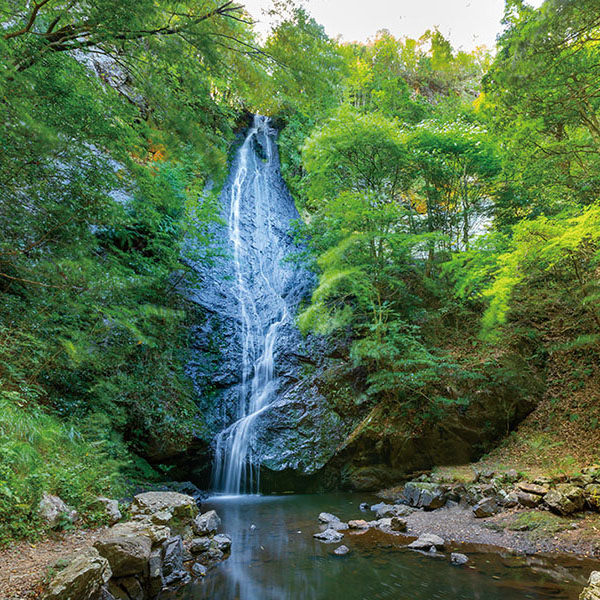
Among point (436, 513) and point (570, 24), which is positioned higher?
point (570, 24)

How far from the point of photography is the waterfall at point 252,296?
930 centimetres

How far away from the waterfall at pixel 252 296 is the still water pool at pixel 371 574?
13.0 ft

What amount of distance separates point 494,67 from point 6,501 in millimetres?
8651

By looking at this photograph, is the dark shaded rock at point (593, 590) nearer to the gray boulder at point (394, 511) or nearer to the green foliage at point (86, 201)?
the gray boulder at point (394, 511)

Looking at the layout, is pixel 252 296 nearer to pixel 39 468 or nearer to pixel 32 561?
pixel 39 468

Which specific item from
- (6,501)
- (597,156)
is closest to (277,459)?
(6,501)

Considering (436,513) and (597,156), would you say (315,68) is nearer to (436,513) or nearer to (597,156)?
(597,156)

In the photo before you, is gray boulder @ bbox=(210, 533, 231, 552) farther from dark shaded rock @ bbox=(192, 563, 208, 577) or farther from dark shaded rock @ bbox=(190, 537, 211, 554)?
dark shaded rock @ bbox=(192, 563, 208, 577)

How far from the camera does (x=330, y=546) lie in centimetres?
497

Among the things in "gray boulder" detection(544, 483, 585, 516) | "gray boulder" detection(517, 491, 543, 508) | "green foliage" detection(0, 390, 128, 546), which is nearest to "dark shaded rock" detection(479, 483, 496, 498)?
"gray boulder" detection(517, 491, 543, 508)

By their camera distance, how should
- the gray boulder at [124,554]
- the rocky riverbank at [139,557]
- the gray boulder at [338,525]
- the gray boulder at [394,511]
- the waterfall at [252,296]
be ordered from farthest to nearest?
1. the waterfall at [252,296]
2. the gray boulder at [394,511]
3. the gray boulder at [338,525]
4. the gray boulder at [124,554]
5. the rocky riverbank at [139,557]

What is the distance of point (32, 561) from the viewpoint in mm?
2969

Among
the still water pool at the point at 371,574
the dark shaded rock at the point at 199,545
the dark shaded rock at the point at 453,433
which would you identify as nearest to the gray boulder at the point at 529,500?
the still water pool at the point at 371,574

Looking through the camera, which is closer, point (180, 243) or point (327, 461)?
point (327, 461)
